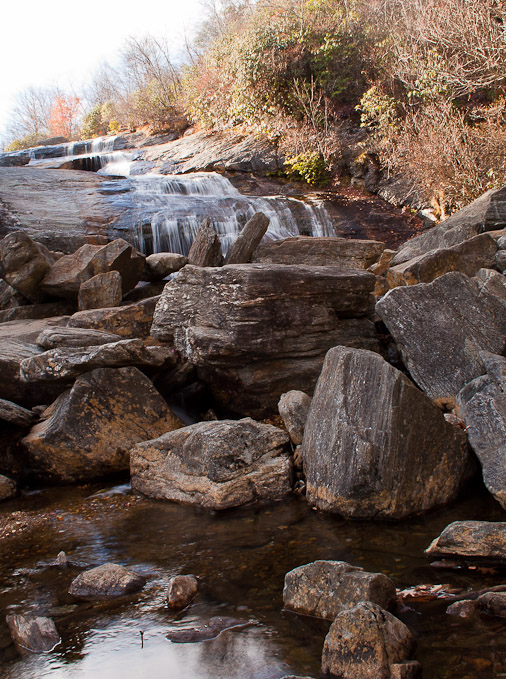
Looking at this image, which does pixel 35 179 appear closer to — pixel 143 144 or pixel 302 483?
pixel 143 144

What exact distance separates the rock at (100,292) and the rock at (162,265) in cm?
96

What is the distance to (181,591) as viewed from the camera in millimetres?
3154

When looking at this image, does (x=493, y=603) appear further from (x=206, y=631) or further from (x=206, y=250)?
(x=206, y=250)

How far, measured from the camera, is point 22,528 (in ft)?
14.5

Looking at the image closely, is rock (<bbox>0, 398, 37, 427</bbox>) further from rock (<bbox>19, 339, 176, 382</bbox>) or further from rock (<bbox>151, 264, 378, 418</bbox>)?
rock (<bbox>151, 264, 378, 418</bbox>)

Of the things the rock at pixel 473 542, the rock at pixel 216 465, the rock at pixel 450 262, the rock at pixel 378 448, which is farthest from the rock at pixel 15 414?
the rock at pixel 450 262

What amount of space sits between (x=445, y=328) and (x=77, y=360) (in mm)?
3743

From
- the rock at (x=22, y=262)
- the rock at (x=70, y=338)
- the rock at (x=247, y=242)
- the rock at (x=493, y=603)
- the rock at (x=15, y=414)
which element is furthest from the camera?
the rock at (x=247, y=242)

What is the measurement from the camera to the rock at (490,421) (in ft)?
13.2

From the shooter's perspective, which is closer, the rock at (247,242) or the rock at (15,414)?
the rock at (15,414)

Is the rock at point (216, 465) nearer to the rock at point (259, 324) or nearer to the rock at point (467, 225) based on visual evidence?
the rock at point (259, 324)

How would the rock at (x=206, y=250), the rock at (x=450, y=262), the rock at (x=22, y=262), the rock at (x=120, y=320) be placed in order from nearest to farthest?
the rock at (x=450, y=262)
the rock at (x=120, y=320)
the rock at (x=22, y=262)
the rock at (x=206, y=250)

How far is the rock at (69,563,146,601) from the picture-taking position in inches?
129

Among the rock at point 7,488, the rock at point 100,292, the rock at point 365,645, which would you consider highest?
the rock at point 100,292
